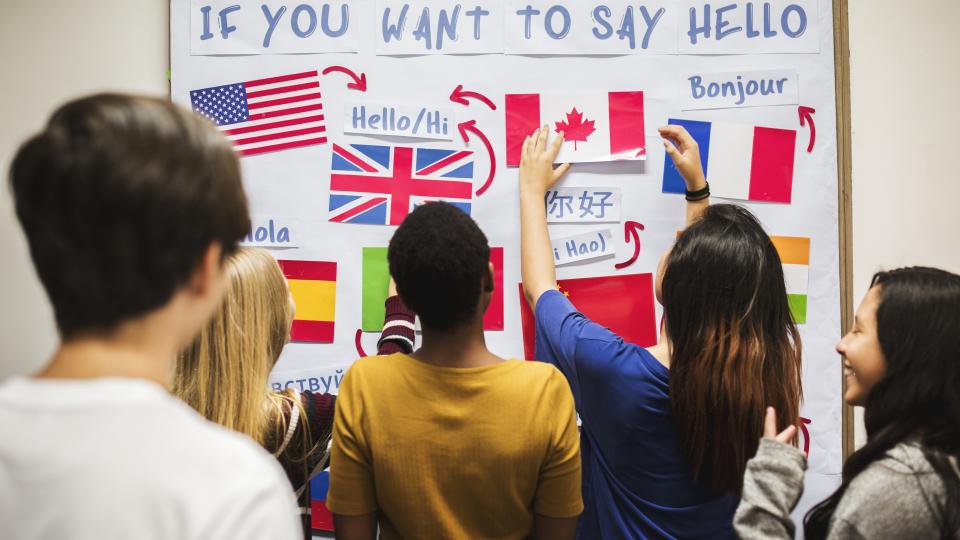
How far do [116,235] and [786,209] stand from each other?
134 centimetres

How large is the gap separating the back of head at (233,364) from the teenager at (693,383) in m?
0.49

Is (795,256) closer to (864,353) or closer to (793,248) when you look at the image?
(793,248)

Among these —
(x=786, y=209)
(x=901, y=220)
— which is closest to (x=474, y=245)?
(x=786, y=209)

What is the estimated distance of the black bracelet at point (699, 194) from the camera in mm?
1420

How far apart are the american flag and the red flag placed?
60 centimetres

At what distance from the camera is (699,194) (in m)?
1.42

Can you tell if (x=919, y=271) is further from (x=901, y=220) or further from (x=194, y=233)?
(x=194, y=233)

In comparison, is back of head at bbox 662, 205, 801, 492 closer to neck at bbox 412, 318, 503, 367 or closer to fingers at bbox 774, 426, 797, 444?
fingers at bbox 774, 426, 797, 444


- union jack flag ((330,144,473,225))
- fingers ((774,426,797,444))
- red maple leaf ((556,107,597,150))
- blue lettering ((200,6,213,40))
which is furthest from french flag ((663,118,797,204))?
blue lettering ((200,6,213,40))

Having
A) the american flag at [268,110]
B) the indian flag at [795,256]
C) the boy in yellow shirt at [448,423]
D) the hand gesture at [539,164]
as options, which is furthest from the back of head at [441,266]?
the indian flag at [795,256]

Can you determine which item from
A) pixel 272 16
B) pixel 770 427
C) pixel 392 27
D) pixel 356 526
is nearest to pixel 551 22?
pixel 392 27

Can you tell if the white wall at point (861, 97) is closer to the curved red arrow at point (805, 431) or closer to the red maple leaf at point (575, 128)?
the curved red arrow at point (805, 431)

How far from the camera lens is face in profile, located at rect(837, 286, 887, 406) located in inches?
36.9

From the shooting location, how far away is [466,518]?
98 cm
